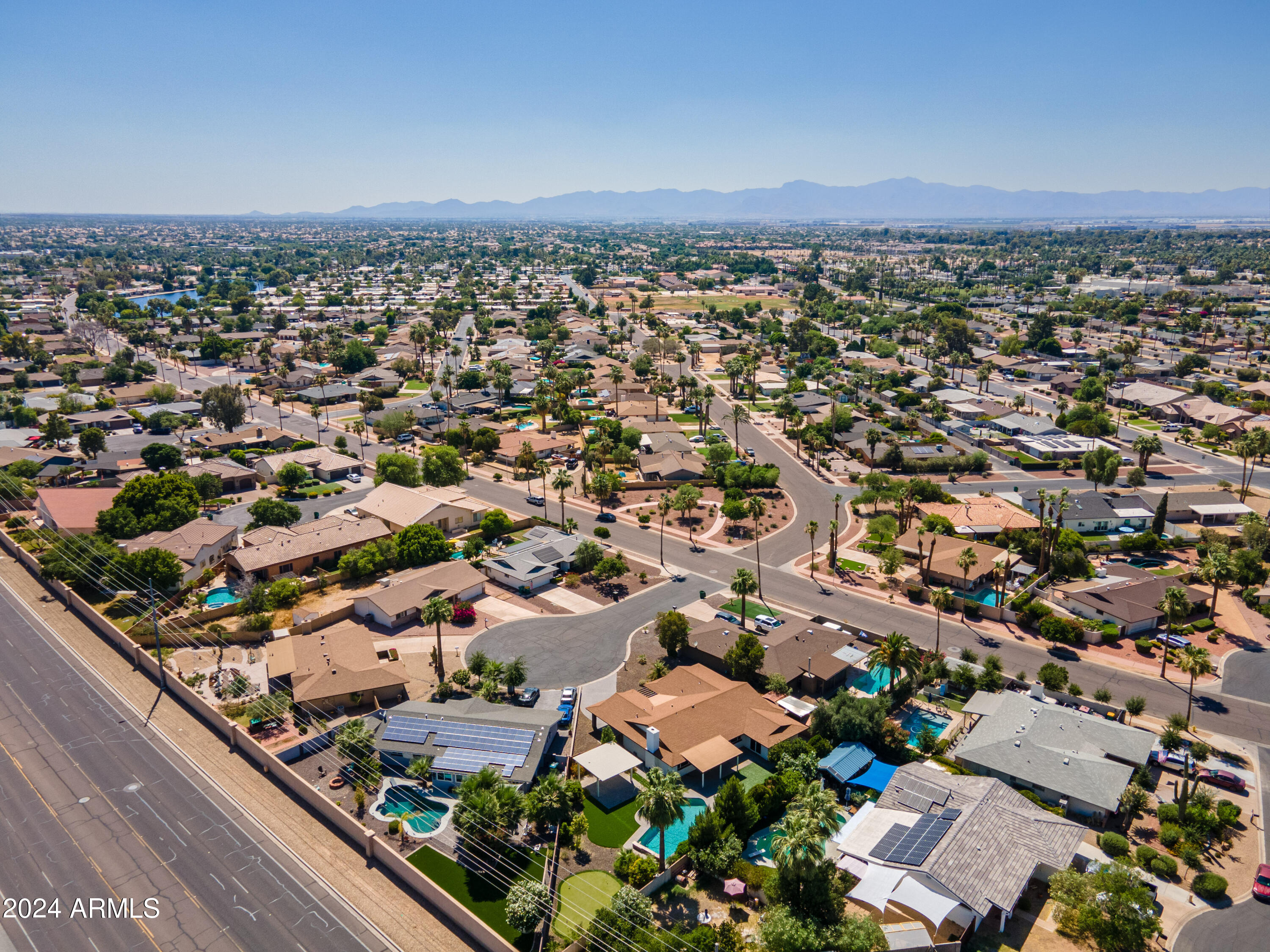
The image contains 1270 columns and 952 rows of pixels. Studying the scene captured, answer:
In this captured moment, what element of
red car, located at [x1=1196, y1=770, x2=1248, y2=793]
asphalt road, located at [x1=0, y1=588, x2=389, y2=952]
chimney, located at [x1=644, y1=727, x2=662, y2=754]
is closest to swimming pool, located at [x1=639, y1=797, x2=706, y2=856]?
chimney, located at [x1=644, y1=727, x2=662, y2=754]

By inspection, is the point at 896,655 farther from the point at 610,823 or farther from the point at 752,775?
the point at 610,823

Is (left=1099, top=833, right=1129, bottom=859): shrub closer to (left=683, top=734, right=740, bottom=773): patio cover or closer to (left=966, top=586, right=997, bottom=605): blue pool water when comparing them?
(left=683, top=734, right=740, bottom=773): patio cover

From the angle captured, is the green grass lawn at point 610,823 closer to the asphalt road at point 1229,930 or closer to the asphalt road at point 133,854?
the asphalt road at point 133,854

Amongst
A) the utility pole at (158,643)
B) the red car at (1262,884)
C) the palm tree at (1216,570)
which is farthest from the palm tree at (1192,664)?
the utility pole at (158,643)

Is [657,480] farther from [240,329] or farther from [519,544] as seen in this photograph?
[240,329]

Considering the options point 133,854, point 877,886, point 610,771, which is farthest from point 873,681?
point 133,854

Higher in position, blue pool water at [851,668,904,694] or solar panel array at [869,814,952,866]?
solar panel array at [869,814,952,866]

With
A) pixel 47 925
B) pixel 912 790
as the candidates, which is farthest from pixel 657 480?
pixel 47 925
